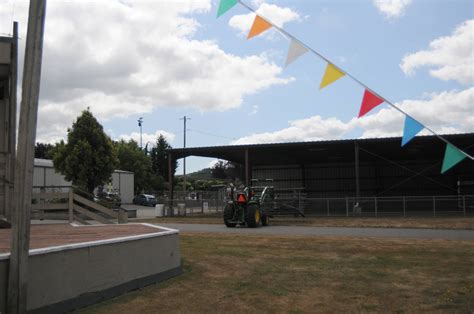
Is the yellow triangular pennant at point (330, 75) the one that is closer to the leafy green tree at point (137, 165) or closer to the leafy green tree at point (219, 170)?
the leafy green tree at point (137, 165)

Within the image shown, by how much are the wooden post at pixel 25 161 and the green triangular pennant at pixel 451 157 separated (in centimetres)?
766

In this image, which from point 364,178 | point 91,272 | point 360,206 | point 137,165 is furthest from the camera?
point 137,165

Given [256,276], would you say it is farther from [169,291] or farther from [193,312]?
[193,312]

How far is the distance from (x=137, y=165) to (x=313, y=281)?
65.8 metres

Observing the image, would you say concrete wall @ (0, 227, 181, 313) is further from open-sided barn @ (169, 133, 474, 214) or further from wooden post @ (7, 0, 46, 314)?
open-sided barn @ (169, 133, 474, 214)

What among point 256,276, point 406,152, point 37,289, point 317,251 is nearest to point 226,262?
point 256,276

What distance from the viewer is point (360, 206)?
29438 millimetres

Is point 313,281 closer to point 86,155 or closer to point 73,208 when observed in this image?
point 73,208

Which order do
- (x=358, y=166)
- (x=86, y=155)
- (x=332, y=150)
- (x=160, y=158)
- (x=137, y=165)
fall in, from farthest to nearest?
(x=160, y=158) < (x=137, y=165) < (x=332, y=150) < (x=358, y=166) < (x=86, y=155)

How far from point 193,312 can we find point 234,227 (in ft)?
46.6

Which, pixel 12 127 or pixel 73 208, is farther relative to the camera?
pixel 73 208

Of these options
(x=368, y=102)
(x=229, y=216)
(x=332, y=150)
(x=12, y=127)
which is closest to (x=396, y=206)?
(x=332, y=150)

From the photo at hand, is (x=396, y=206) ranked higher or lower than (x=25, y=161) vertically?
lower

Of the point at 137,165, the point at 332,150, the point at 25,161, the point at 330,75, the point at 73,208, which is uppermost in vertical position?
the point at 137,165
